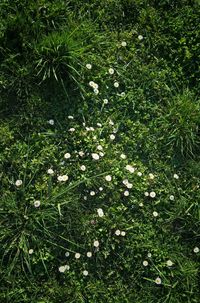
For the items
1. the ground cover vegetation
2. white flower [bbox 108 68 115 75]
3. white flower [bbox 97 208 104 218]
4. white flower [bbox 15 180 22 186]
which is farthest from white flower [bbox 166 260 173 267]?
white flower [bbox 108 68 115 75]

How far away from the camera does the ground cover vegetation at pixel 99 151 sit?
329 centimetres

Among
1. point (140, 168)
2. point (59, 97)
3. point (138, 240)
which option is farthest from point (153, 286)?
point (59, 97)

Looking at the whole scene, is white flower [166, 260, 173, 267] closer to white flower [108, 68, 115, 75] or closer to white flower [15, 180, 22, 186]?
white flower [15, 180, 22, 186]

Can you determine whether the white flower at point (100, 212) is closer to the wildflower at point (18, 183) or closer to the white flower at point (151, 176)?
the white flower at point (151, 176)

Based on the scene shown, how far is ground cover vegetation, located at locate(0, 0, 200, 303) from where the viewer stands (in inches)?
130

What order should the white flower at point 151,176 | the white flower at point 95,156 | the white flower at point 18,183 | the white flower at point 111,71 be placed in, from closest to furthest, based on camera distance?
the white flower at point 18,183 → the white flower at point 95,156 → the white flower at point 151,176 → the white flower at point 111,71

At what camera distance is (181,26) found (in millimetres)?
4117

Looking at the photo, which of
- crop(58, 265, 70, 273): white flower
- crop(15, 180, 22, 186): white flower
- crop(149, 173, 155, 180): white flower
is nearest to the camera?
crop(58, 265, 70, 273): white flower

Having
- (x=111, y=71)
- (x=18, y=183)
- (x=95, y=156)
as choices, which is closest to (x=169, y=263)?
(x=95, y=156)

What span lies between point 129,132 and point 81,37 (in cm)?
95

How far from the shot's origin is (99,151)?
11.8 feet

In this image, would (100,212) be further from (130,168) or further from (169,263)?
(169,263)

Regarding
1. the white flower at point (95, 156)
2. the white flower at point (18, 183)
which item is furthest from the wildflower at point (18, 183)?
the white flower at point (95, 156)

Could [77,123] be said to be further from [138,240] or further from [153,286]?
[153,286]
